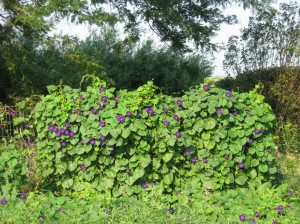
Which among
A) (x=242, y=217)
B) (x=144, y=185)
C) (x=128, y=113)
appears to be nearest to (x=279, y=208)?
(x=242, y=217)

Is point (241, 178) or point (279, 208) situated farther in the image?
point (241, 178)

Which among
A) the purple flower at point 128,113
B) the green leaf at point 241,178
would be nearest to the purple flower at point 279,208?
the green leaf at point 241,178

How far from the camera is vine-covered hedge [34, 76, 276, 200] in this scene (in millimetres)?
4191

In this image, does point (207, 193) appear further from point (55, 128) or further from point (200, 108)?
point (55, 128)

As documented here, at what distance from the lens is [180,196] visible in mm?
4246

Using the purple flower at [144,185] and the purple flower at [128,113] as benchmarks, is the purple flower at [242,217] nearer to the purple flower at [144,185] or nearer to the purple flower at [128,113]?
the purple flower at [144,185]

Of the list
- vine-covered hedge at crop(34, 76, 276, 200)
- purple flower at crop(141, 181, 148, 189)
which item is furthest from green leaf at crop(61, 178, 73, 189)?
purple flower at crop(141, 181, 148, 189)

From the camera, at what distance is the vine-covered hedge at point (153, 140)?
4.19 metres

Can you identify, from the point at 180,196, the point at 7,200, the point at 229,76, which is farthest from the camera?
the point at 229,76

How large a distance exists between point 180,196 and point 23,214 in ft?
4.68

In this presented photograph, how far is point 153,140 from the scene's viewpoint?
427cm

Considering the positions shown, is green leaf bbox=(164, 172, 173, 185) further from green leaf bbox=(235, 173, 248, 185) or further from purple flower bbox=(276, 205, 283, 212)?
purple flower bbox=(276, 205, 283, 212)

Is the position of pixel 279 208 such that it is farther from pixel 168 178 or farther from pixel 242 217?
pixel 168 178

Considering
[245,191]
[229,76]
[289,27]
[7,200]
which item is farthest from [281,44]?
[7,200]
